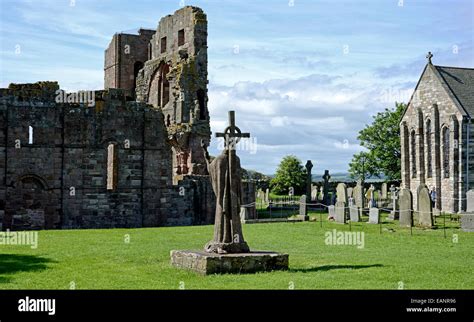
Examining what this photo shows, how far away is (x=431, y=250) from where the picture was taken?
63.9 feet

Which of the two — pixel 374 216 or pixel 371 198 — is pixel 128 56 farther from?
pixel 374 216

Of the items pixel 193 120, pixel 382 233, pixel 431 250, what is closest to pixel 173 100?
pixel 193 120

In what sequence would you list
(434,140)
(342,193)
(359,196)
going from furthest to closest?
(434,140) → (359,196) → (342,193)

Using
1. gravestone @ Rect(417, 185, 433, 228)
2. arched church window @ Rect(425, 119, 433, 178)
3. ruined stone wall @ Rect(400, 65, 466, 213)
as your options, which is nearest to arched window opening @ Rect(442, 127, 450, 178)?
ruined stone wall @ Rect(400, 65, 466, 213)

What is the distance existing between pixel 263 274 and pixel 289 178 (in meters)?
46.3

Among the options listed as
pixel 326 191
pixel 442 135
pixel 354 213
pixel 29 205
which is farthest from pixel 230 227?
pixel 326 191

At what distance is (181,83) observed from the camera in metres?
42.7

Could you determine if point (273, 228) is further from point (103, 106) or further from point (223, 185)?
point (223, 185)

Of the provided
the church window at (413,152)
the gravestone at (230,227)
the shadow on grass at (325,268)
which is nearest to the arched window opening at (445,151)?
the church window at (413,152)

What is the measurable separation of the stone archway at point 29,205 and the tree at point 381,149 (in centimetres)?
3768

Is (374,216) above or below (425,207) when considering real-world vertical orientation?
below

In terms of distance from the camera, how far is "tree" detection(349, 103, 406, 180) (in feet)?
204

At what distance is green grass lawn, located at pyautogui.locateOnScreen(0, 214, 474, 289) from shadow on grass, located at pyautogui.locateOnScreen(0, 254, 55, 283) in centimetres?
2
